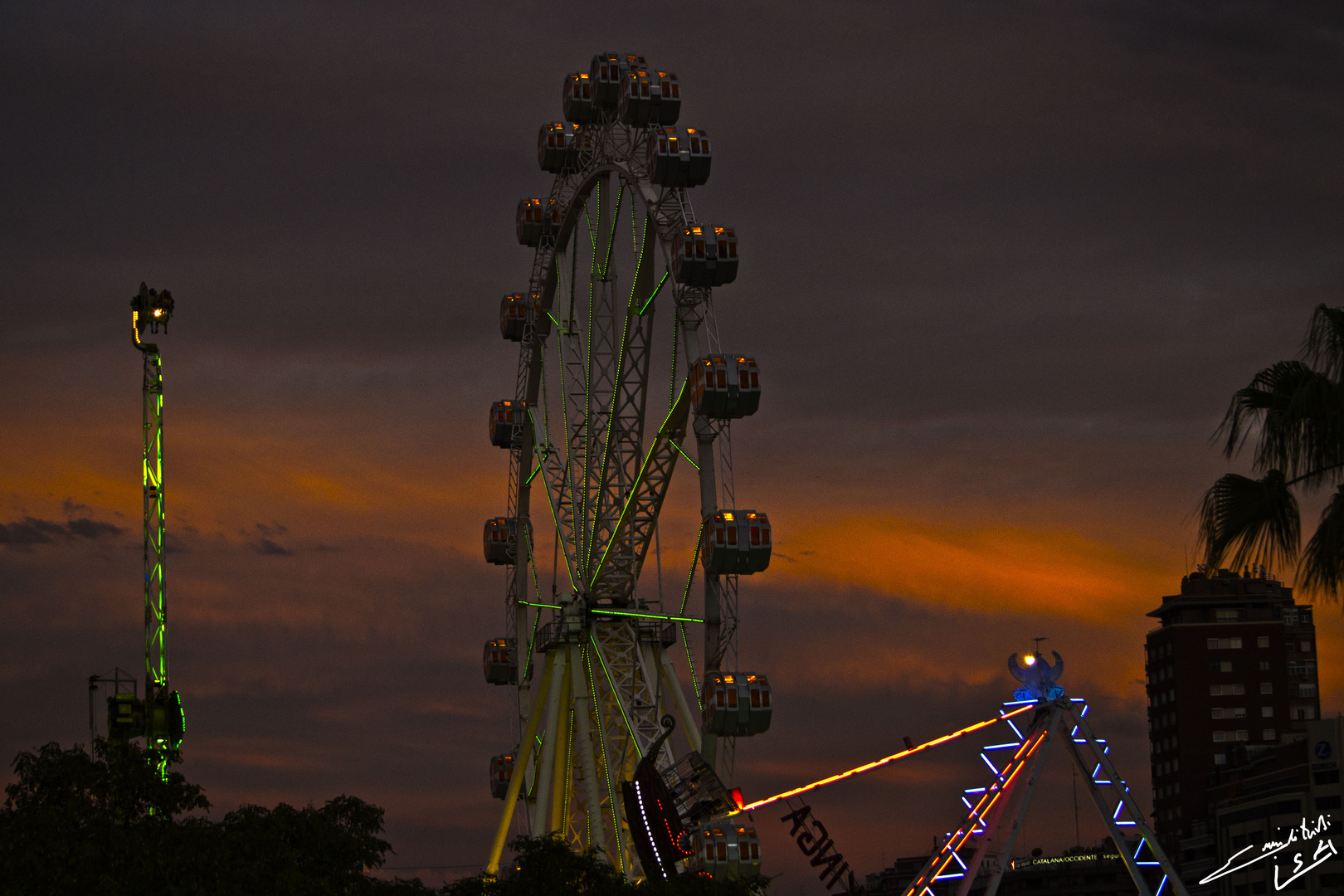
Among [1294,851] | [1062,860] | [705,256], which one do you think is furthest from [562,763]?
[1062,860]

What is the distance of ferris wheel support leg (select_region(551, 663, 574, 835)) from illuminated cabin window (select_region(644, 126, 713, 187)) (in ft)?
51.7

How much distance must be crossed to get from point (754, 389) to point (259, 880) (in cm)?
2112

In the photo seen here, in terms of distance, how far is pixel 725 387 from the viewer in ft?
160

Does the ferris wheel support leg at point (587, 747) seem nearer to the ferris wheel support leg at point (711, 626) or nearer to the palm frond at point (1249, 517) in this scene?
the ferris wheel support leg at point (711, 626)

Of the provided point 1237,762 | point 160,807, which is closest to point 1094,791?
point 160,807

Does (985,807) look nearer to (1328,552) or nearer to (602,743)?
(602,743)

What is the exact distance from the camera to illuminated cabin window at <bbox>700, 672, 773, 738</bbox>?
47.5m

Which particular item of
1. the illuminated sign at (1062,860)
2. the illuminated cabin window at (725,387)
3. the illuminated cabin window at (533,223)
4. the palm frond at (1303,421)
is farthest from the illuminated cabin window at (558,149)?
the illuminated sign at (1062,860)

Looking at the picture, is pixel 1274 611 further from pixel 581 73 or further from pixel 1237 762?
pixel 581 73

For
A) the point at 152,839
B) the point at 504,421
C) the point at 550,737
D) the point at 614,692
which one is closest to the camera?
the point at 152,839

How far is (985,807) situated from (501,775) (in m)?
23.9

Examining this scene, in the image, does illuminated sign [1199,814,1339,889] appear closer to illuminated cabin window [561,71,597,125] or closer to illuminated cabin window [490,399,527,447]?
illuminated cabin window [490,399,527,447]

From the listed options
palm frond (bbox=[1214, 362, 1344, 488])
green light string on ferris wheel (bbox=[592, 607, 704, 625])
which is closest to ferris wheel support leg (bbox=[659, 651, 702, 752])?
green light string on ferris wheel (bbox=[592, 607, 704, 625])

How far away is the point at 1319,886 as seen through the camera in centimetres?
11425
